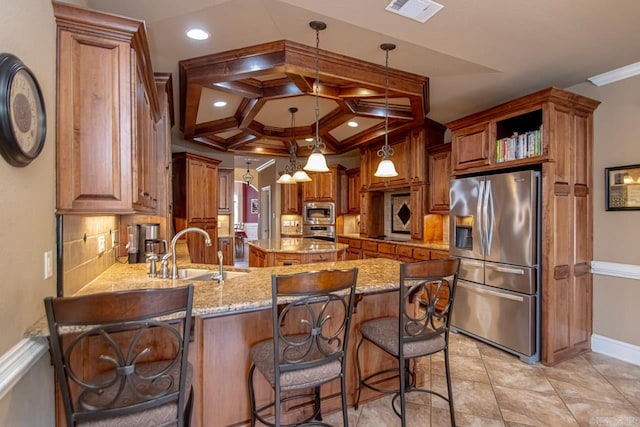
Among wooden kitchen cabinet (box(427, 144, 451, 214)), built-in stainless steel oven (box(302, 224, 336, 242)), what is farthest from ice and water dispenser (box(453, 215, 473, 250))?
built-in stainless steel oven (box(302, 224, 336, 242))

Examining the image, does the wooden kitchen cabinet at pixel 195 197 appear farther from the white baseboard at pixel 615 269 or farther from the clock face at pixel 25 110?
the white baseboard at pixel 615 269

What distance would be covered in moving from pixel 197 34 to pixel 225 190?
4.89m

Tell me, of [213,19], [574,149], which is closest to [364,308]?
[213,19]

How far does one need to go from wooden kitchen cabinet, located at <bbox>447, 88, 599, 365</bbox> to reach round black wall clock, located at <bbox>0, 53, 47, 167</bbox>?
3.55m

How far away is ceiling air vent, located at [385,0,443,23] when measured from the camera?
7.18ft

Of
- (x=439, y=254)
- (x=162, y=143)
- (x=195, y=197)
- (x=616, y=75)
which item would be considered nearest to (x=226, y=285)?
(x=162, y=143)

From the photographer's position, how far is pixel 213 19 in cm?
245

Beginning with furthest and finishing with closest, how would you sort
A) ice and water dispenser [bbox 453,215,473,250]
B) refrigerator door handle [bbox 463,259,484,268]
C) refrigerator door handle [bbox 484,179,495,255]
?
1. ice and water dispenser [bbox 453,215,473,250]
2. refrigerator door handle [bbox 463,259,484,268]
3. refrigerator door handle [bbox 484,179,495,255]

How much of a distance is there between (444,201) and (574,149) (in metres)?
1.70

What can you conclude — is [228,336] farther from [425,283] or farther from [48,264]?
[425,283]

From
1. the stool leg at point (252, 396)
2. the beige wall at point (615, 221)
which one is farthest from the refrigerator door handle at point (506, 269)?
the stool leg at point (252, 396)

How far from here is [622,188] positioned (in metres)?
3.12

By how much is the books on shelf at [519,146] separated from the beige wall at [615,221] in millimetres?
690

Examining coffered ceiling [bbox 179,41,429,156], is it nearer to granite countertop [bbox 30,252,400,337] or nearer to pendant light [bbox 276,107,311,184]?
pendant light [bbox 276,107,311,184]
